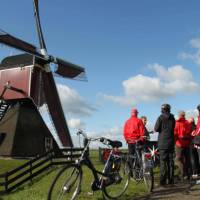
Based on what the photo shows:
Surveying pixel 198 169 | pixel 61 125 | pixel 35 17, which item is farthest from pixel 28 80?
pixel 198 169

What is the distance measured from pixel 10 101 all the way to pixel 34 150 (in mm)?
4360

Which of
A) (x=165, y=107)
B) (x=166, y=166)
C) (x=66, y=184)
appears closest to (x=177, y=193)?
(x=166, y=166)

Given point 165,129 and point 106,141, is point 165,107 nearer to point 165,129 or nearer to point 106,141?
point 165,129

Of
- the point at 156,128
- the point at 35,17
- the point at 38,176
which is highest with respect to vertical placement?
the point at 35,17

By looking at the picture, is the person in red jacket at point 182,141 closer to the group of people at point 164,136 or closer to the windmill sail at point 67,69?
the group of people at point 164,136

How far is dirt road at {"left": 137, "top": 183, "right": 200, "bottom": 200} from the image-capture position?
8312 mm

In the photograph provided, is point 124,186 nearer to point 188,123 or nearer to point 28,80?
point 188,123

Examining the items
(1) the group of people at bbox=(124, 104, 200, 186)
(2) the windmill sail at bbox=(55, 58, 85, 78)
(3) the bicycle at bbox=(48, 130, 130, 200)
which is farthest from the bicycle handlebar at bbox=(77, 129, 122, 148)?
(2) the windmill sail at bbox=(55, 58, 85, 78)

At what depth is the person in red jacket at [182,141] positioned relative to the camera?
38.8 feet

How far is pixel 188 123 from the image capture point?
12055 millimetres

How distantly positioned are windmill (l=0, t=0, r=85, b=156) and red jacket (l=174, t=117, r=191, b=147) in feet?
70.3

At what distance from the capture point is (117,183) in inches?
335

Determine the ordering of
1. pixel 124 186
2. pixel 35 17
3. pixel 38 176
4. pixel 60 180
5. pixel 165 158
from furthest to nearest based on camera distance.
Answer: pixel 35 17 → pixel 38 176 → pixel 165 158 → pixel 124 186 → pixel 60 180

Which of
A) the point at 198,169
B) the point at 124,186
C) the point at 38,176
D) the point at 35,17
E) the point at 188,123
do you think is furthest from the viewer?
the point at 35,17
